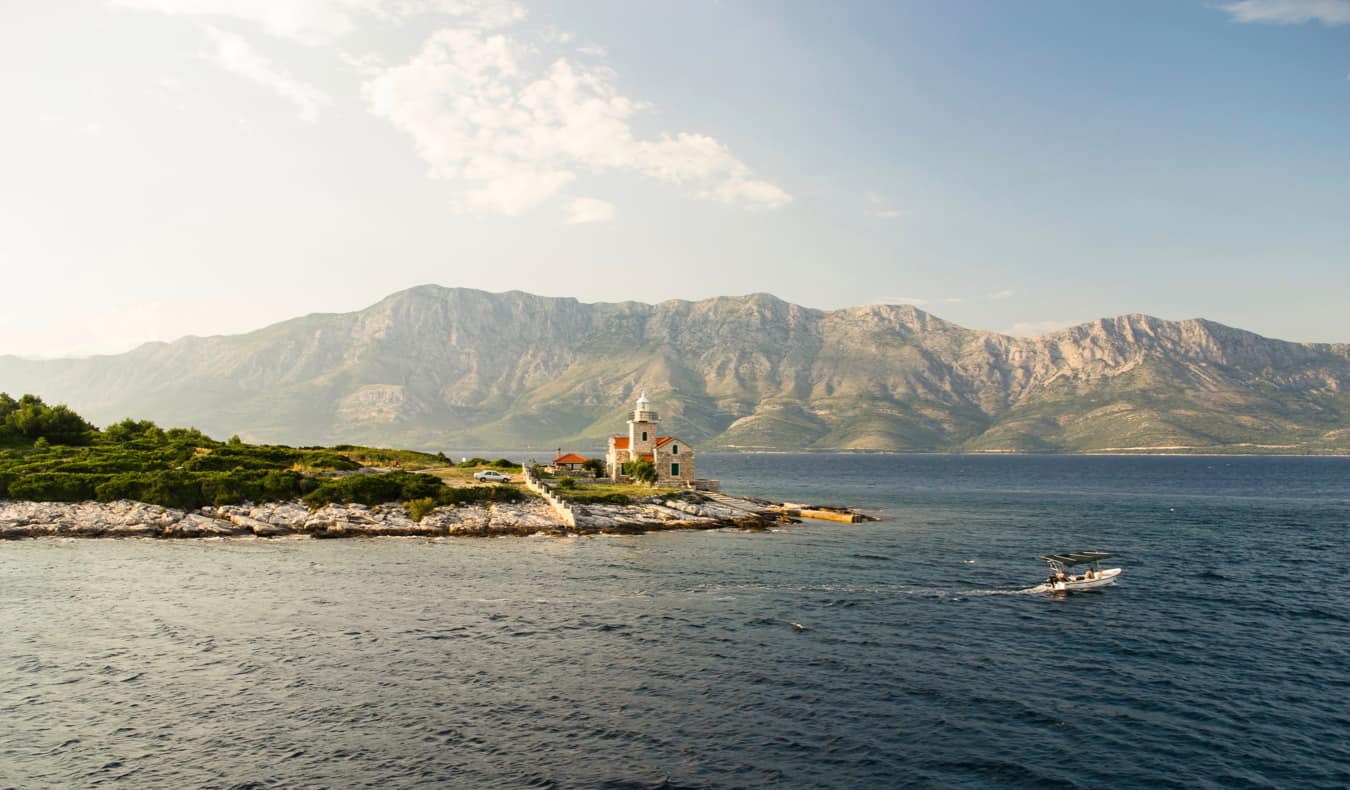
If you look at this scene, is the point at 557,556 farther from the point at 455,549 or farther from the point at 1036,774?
the point at 1036,774

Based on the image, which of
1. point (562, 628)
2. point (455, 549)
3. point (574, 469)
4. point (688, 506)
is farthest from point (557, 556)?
point (574, 469)

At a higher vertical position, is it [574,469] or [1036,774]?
[574,469]

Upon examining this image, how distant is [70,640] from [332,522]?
39652 mm

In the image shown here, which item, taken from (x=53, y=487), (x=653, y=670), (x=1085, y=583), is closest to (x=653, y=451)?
(x=1085, y=583)

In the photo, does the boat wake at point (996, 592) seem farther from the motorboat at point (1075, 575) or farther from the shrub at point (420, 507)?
the shrub at point (420, 507)

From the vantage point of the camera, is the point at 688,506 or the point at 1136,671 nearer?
the point at 1136,671

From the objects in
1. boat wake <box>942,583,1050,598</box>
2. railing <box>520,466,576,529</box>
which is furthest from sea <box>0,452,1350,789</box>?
railing <box>520,466,576,529</box>

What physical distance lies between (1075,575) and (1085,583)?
10.7ft

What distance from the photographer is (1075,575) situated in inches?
2269

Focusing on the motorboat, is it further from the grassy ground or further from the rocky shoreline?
the grassy ground

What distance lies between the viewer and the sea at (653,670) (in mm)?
24516

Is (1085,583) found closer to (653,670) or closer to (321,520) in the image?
(653,670)

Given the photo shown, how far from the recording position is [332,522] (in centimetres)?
7612

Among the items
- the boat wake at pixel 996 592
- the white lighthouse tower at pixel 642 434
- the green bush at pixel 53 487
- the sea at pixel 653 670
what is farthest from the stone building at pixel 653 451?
the green bush at pixel 53 487
